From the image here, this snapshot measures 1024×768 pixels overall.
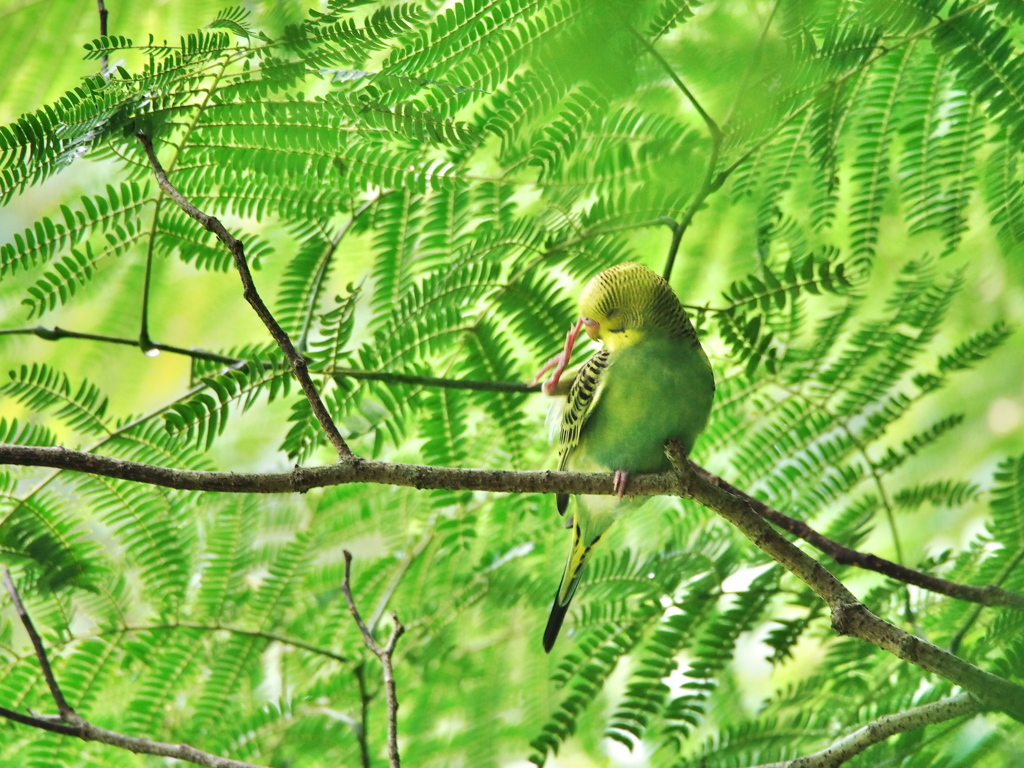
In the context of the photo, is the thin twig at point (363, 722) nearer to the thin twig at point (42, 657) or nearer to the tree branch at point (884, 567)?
the thin twig at point (42, 657)

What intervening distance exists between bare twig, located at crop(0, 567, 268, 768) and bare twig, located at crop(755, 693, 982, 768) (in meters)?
1.46

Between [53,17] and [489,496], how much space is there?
8.76 feet

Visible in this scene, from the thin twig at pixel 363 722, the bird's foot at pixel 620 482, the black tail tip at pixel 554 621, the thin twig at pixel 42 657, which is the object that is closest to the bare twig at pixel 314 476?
the bird's foot at pixel 620 482

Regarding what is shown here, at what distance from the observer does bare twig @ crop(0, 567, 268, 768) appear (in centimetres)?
238

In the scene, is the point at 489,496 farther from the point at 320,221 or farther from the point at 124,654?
the point at 124,654

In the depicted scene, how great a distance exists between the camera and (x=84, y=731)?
250 cm

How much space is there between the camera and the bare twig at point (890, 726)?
2023 mm

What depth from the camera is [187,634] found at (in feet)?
11.2

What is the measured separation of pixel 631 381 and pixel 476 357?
67 centimetres

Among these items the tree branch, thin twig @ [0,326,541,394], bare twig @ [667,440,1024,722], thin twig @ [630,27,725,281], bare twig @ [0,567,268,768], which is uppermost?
thin twig @ [630,27,725,281]

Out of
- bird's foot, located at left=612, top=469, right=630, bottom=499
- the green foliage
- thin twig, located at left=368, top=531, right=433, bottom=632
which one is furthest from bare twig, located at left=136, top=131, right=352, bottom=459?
thin twig, located at left=368, top=531, right=433, bottom=632

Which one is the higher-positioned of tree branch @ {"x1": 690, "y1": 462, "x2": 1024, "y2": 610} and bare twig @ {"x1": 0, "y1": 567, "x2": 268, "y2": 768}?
tree branch @ {"x1": 690, "y1": 462, "x2": 1024, "y2": 610}

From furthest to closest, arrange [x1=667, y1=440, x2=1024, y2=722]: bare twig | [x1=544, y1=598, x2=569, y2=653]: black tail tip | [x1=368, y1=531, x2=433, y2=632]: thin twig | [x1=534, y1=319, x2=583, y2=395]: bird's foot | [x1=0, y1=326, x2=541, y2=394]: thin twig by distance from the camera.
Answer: [x1=368, y1=531, x2=433, y2=632]: thin twig, [x1=544, y1=598, x2=569, y2=653]: black tail tip, [x1=0, y1=326, x2=541, y2=394]: thin twig, [x1=534, y1=319, x2=583, y2=395]: bird's foot, [x1=667, y1=440, x2=1024, y2=722]: bare twig

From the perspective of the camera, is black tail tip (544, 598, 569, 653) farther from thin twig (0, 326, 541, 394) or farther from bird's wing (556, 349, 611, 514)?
thin twig (0, 326, 541, 394)
